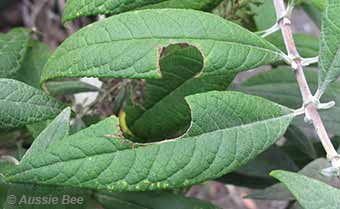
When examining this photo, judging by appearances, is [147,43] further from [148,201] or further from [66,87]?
[66,87]

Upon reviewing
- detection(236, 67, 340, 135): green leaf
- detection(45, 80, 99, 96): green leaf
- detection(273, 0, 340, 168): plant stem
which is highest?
detection(273, 0, 340, 168): plant stem

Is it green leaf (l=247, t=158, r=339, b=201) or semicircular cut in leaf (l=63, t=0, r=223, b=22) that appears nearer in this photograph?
→ semicircular cut in leaf (l=63, t=0, r=223, b=22)

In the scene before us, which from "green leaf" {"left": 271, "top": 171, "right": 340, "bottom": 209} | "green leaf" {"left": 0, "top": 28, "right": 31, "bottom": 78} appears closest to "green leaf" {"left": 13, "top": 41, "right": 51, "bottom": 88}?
"green leaf" {"left": 0, "top": 28, "right": 31, "bottom": 78}

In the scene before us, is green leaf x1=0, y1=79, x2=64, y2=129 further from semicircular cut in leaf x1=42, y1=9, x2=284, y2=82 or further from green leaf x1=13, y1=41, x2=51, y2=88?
green leaf x1=13, y1=41, x2=51, y2=88

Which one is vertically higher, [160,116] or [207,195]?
[160,116]

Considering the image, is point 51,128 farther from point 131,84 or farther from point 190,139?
point 131,84

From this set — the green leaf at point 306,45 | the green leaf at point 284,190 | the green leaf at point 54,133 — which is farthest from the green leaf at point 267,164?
the green leaf at point 54,133

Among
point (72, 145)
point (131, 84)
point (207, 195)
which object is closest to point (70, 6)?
point (72, 145)
